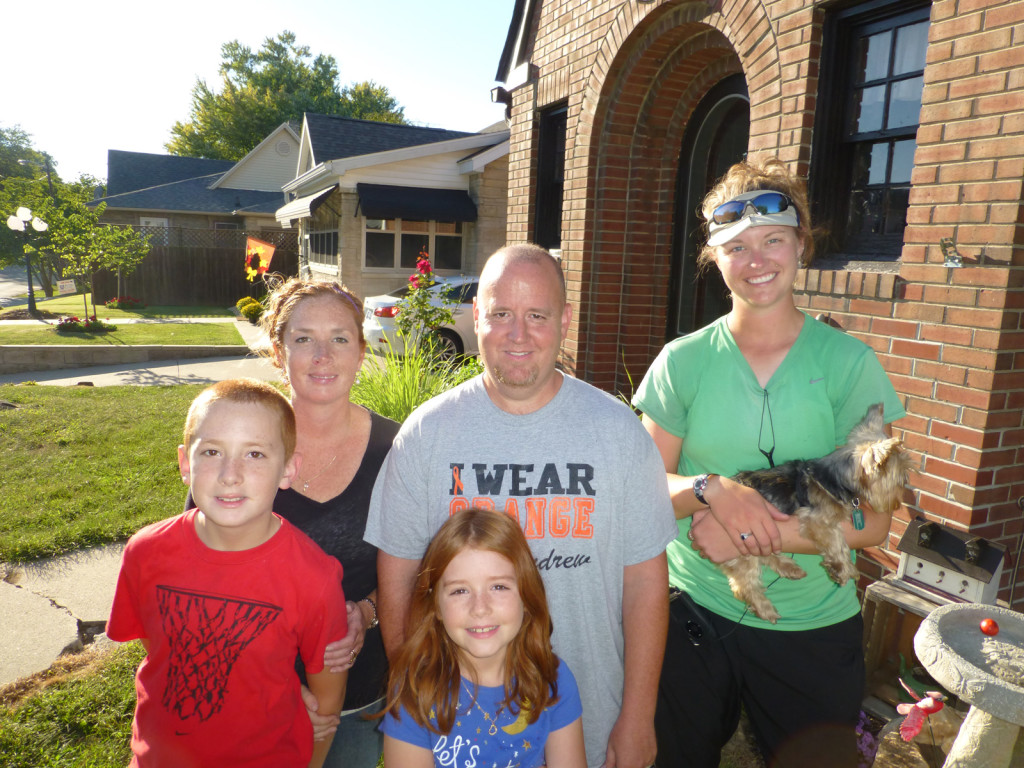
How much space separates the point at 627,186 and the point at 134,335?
1337 centimetres

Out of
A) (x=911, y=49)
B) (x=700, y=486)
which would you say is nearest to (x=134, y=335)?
(x=911, y=49)

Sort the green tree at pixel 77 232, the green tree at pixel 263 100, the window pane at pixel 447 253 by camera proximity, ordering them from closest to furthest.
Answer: the green tree at pixel 77 232, the window pane at pixel 447 253, the green tree at pixel 263 100

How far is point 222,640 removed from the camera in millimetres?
1863

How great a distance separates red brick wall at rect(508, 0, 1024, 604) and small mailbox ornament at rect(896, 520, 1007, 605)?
29 centimetres

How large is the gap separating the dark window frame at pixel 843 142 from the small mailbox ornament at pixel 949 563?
1.75 m

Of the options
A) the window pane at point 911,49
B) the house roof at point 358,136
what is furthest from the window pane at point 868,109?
the house roof at point 358,136

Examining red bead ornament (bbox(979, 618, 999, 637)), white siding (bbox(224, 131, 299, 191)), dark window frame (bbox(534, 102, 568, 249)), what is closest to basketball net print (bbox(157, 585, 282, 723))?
red bead ornament (bbox(979, 618, 999, 637))

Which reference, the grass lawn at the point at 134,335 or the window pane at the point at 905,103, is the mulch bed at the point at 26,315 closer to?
the grass lawn at the point at 134,335

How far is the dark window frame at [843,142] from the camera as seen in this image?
3.96m

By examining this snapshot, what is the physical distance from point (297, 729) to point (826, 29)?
4.66 meters

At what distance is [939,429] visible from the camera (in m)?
3.30

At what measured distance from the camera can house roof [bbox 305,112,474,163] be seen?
2206 centimetres

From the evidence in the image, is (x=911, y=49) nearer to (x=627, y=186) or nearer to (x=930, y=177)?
(x=930, y=177)

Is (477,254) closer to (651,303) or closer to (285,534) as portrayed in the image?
(651,303)
